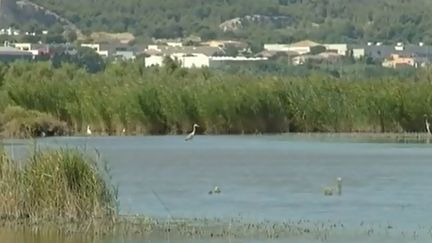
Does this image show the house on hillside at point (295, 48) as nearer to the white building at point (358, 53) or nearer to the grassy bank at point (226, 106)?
the white building at point (358, 53)

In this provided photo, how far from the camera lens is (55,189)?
754 inches

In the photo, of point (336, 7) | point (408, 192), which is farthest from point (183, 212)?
point (336, 7)

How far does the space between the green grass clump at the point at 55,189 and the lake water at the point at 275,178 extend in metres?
2.02

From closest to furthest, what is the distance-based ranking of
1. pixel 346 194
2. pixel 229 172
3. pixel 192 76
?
pixel 346 194, pixel 229 172, pixel 192 76

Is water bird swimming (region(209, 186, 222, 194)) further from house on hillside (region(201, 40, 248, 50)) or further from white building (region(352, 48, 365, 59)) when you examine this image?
house on hillside (region(201, 40, 248, 50))

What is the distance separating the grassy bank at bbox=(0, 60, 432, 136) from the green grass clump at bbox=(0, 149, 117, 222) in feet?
77.3

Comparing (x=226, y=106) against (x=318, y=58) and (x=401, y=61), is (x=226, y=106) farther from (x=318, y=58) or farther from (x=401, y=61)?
(x=318, y=58)

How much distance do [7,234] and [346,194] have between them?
24.9 feet

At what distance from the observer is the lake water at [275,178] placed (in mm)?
21734

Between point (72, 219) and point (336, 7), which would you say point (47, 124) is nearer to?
point (72, 219)

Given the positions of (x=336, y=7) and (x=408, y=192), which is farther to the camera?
(x=336, y=7)

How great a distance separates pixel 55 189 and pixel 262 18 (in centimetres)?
15198

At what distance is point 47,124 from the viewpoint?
42.6 m

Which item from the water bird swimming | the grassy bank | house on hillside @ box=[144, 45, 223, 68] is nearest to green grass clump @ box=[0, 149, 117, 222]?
the water bird swimming
